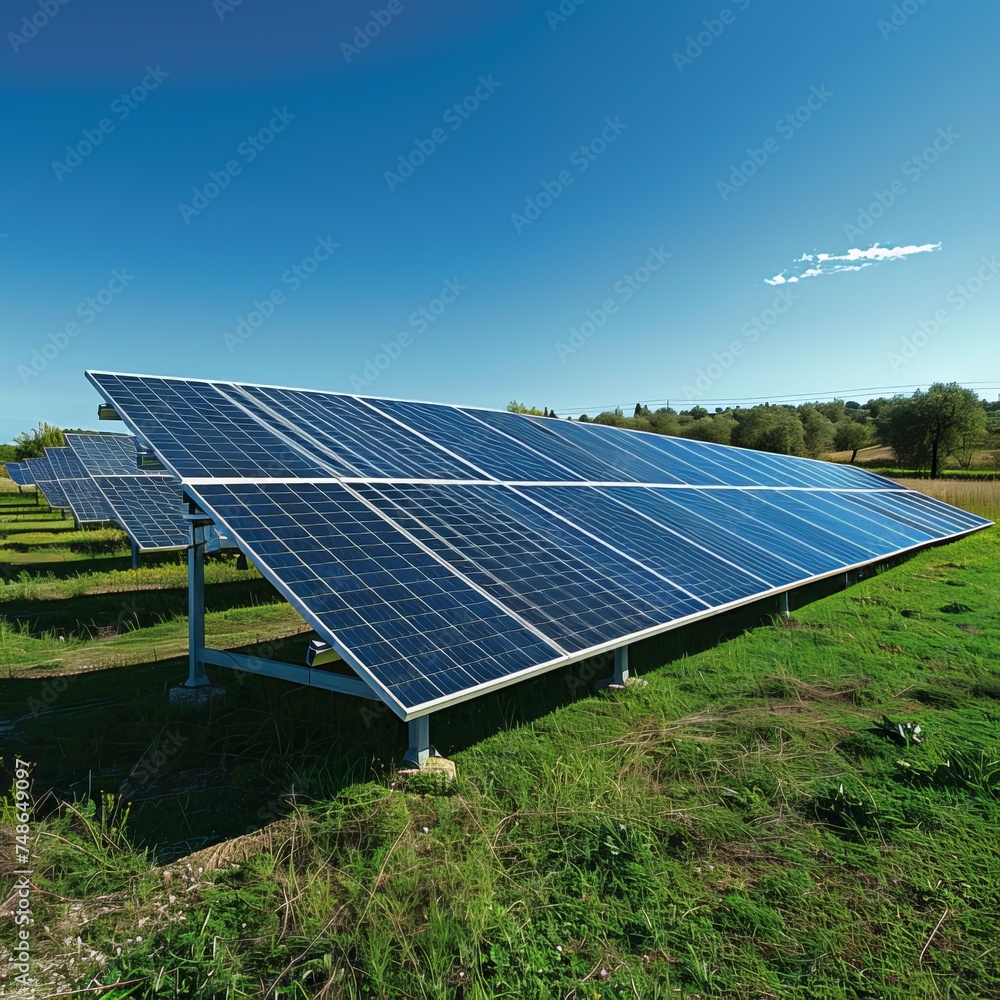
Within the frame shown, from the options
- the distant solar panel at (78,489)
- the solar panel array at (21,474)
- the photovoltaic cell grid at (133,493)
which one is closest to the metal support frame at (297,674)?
the photovoltaic cell grid at (133,493)

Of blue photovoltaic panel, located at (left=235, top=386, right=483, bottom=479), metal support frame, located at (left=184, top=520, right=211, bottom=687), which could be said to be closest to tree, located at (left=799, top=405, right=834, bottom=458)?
blue photovoltaic panel, located at (left=235, top=386, right=483, bottom=479)

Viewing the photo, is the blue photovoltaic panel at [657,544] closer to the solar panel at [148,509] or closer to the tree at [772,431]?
the solar panel at [148,509]

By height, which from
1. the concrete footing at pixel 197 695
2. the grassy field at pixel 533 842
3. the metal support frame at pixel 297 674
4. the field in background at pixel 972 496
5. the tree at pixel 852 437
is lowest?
the concrete footing at pixel 197 695

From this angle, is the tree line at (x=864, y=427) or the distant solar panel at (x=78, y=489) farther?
the tree line at (x=864, y=427)

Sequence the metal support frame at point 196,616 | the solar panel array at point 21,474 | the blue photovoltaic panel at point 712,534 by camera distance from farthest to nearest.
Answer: the solar panel array at point 21,474 → the blue photovoltaic panel at point 712,534 → the metal support frame at point 196,616

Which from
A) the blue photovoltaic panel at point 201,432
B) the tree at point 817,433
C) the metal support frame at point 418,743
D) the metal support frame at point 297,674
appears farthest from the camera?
the tree at point 817,433

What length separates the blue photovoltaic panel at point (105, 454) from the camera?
2939 cm

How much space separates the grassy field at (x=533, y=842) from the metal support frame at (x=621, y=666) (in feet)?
1.25

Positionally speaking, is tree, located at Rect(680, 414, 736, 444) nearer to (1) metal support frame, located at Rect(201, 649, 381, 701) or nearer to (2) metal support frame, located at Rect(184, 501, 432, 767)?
(2) metal support frame, located at Rect(184, 501, 432, 767)

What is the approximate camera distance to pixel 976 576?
17.2m

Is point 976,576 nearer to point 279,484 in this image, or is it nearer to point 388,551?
point 388,551

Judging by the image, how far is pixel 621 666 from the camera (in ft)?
29.4

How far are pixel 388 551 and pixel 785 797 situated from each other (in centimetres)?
480

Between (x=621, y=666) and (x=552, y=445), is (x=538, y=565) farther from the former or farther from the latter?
(x=552, y=445)
